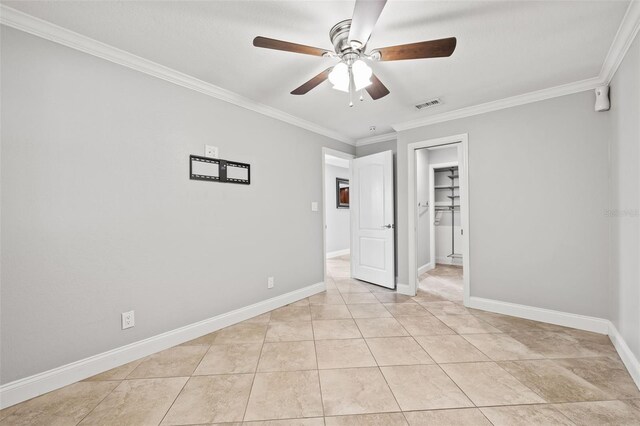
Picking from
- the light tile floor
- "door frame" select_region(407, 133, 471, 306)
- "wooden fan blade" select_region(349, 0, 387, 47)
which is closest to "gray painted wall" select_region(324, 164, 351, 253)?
"door frame" select_region(407, 133, 471, 306)

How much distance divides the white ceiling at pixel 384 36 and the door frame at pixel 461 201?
730 millimetres

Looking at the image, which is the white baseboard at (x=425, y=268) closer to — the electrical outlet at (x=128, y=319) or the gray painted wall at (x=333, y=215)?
the gray painted wall at (x=333, y=215)

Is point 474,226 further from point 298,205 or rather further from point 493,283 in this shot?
point 298,205

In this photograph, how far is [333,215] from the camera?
7.43 m

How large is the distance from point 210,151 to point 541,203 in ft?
11.7

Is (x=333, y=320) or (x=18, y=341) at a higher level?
(x=18, y=341)

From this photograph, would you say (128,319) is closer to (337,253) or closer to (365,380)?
(365,380)

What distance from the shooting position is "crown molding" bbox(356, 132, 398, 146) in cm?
432

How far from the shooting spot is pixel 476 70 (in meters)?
2.41

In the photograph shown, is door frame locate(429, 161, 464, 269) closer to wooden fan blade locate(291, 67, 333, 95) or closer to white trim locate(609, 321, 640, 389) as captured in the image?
white trim locate(609, 321, 640, 389)

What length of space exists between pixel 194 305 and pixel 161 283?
0.40 meters

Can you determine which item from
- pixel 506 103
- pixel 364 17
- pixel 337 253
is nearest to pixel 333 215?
pixel 337 253

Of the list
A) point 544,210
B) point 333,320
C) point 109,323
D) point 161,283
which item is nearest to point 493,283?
point 544,210

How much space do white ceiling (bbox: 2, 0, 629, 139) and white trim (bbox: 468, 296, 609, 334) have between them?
7.75ft
